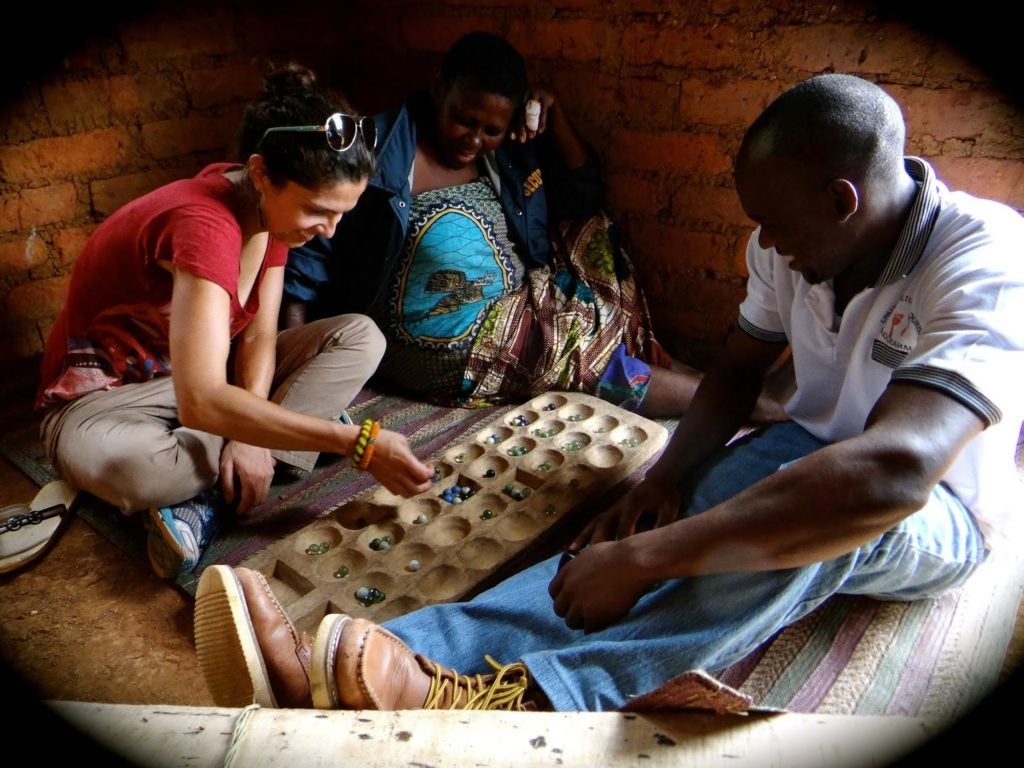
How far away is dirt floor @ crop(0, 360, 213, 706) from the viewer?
139 cm

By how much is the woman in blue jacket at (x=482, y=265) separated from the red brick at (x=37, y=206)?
2.70 ft

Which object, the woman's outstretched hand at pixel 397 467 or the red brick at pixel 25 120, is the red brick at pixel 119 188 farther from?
the woman's outstretched hand at pixel 397 467

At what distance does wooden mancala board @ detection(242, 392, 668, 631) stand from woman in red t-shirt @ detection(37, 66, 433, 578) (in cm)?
14

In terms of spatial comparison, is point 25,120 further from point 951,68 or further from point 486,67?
point 951,68

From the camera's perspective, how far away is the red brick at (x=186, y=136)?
7.92 feet

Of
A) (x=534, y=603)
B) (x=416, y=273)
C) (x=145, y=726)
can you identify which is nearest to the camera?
(x=145, y=726)

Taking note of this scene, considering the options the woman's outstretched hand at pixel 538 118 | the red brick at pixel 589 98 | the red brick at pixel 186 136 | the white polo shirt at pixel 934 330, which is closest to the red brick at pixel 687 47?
the red brick at pixel 589 98

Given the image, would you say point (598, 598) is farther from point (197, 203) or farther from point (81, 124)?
point (81, 124)

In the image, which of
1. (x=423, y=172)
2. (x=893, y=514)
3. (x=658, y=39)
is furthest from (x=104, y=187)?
(x=893, y=514)

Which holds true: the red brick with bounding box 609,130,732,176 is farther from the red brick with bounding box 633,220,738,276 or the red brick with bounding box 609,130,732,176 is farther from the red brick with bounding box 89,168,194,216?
the red brick with bounding box 89,168,194,216

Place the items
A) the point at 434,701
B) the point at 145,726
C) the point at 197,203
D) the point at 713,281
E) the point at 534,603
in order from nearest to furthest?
the point at 145,726 < the point at 434,701 < the point at 534,603 < the point at 197,203 < the point at 713,281

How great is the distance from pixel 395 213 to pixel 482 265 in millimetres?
307

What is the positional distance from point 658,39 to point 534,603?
171 cm

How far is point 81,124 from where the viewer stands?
7.41ft
